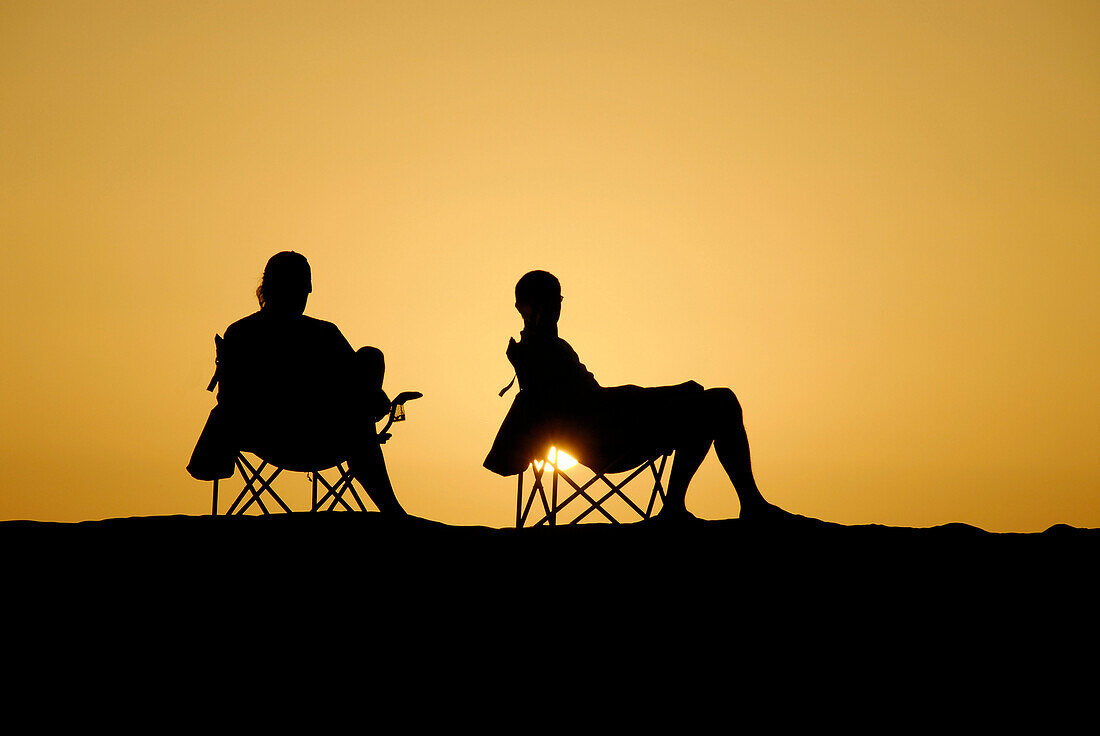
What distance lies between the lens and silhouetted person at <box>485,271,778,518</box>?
4.88m

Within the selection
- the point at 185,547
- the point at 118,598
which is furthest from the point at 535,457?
the point at 118,598

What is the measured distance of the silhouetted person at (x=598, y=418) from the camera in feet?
16.0

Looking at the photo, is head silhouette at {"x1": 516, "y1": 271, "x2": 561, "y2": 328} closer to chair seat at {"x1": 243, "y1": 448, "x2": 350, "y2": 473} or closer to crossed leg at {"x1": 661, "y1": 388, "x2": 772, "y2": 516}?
crossed leg at {"x1": 661, "y1": 388, "x2": 772, "y2": 516}

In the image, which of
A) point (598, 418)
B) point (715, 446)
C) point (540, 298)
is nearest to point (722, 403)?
point (715, 446)

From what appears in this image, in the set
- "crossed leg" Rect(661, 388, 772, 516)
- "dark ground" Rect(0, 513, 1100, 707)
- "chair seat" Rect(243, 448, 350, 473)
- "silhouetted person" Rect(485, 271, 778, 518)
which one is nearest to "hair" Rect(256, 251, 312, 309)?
"chair seat" Rect(243, 448, 350, 473)

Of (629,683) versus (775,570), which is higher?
(775,570)

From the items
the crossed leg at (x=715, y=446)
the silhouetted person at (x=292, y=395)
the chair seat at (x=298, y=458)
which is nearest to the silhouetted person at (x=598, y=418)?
the crossed leg at (x=715, y=446)

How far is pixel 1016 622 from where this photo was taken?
12.8 feet

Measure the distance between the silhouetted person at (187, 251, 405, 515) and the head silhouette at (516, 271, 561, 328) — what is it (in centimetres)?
78

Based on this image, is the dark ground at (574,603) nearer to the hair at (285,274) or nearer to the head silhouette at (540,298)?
the head silhouette at (540,298)

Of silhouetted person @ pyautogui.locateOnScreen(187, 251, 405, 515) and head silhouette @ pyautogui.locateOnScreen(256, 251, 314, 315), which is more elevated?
head silhouette @ pyautogui.locateOnScreen(256, 251, 314, 315)

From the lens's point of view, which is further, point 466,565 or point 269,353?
point 269,353

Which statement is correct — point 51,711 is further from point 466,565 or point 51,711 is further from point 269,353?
point 269,353

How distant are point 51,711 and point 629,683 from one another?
168 cm
